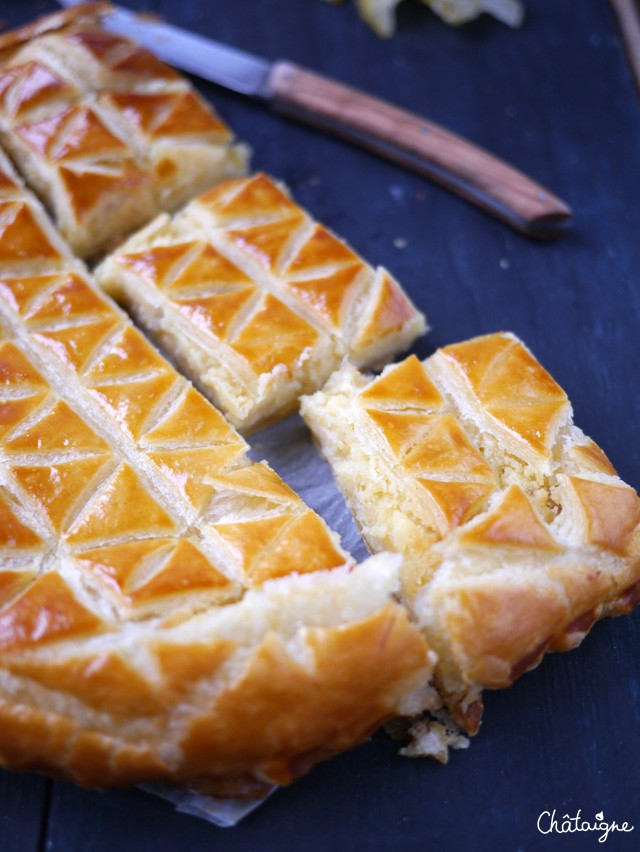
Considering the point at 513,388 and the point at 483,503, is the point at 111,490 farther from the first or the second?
the point at 513,388

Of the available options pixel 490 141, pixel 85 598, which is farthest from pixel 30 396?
pixel 490 141

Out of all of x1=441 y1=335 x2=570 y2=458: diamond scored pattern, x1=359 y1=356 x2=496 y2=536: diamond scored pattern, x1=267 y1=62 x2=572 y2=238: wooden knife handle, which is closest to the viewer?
x1=359 y1=356 x2=496 y2=536: diamond scored pattern

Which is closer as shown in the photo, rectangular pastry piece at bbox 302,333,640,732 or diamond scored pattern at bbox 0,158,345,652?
diamond scored pattern at bbox 0,158,345,652

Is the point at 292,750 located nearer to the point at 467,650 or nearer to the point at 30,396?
the point at 467,650

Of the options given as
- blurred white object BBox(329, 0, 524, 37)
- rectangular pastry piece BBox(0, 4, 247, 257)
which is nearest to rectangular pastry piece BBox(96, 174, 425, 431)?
rectangular pastry piece BBox(0, 4, 247, 257)

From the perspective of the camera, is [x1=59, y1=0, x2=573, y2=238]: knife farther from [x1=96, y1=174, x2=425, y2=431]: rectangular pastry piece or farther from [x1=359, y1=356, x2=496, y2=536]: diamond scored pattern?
[x1=359, y1=356, x2=496, y2=536]: diamond scored pattern

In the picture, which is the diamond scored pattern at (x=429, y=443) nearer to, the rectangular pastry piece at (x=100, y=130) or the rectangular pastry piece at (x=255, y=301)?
the rectangular pastry piece at (x=255, y=301)

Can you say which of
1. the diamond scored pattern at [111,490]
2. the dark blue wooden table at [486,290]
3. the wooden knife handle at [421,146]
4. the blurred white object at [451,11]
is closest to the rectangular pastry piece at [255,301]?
the diamond scored pattern at [111,490]
